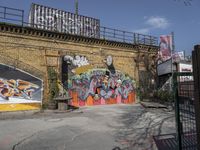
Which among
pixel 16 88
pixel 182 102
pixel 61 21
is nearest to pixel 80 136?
pixel 182 102

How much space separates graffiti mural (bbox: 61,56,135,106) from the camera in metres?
16.3

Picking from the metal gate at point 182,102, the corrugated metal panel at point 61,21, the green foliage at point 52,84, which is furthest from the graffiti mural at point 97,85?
the metal gate at point 182,102

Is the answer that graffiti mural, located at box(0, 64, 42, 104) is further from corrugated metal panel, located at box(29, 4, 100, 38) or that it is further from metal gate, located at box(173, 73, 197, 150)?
metal gate, located at box(173, 73, 197, 150)

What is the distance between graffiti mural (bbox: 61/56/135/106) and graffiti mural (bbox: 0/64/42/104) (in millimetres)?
2646

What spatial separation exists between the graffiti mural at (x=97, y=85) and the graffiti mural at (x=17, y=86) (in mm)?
2646

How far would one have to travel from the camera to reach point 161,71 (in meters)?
21.9

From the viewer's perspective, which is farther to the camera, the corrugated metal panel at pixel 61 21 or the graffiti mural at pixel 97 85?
the corrugated metal panel at pixel 61 21

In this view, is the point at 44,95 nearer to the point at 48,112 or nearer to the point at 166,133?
the point at 48,112

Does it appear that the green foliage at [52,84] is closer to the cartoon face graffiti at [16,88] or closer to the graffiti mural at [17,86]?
the graffiti mural at [17,86]

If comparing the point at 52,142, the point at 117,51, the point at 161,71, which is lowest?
the point at 52,142

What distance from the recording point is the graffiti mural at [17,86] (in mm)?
13125

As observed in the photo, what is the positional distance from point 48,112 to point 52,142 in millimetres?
6907

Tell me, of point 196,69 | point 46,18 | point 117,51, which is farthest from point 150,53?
point 196,69

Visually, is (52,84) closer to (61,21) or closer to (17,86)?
(17,86)
